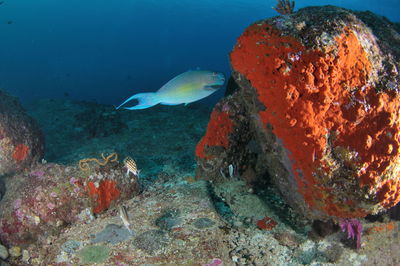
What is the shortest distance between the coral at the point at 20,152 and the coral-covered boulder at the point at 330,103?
17.6 ft

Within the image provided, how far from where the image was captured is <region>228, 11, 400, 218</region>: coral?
2.41 metres

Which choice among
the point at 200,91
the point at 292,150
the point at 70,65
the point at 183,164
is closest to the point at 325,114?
the point at 292,150

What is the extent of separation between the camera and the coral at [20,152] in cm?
538

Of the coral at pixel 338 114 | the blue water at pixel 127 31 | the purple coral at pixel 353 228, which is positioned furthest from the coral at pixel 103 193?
the blue water at pixel 127 31

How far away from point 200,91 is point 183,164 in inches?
138

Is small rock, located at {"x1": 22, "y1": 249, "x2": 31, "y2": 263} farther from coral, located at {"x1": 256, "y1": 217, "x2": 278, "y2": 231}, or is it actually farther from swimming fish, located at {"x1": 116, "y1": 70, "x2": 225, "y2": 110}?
coral, located at {"x1": 256, "y1": 217, "x2": 278, "y2": 231}

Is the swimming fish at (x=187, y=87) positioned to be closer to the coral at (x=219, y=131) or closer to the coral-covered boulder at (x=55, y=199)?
the coral at (x=219, y=131)

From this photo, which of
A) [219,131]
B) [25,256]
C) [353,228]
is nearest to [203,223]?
[219,131]

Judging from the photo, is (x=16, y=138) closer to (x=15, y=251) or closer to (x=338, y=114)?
(x=15, y=251)

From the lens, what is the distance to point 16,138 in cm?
552

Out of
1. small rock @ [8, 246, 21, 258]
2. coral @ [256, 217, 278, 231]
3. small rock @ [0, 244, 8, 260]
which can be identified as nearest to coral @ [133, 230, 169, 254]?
coral @ [256, 217, 278, 231]

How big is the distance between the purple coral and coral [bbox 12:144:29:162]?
20.8ft

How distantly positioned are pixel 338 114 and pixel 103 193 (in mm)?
3607

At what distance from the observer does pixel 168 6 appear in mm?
66312
